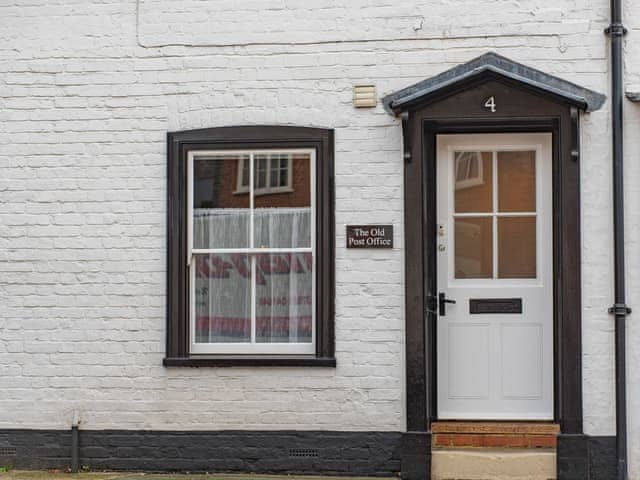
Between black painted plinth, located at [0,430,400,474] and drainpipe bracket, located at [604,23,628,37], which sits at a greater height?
drainpipe bracket, located at [604,23,628,37]

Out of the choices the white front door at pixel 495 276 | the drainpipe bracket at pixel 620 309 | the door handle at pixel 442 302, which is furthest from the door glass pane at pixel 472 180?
the drainpipe bracket at pixel 620 309

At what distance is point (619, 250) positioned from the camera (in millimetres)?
7945

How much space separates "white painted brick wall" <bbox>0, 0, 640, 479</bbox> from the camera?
320 inches

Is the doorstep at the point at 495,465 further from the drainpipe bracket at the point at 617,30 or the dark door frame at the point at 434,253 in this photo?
the drainpipe bracket at the point at 617,30

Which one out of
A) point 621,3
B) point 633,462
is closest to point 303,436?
point 633,462

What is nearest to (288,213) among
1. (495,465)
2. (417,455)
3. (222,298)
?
(222,298)

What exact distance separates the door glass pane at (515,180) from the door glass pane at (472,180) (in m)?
0.11

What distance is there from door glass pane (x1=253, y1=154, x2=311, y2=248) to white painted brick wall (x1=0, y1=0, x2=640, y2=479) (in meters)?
0.32

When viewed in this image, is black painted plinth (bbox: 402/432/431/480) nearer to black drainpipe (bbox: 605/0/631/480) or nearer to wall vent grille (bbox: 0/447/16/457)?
black drainpipe (bbox: 605/0/631/480)

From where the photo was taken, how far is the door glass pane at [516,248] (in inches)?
330

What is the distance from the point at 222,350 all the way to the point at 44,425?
157 centimetres

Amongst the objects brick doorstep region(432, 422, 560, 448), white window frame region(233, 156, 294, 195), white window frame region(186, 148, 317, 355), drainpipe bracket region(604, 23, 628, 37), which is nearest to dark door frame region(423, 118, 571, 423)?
brick doorstep region(432, 422, 560, 448)

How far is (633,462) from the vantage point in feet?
26.3

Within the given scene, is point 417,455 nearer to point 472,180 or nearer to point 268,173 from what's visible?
point 472,180
